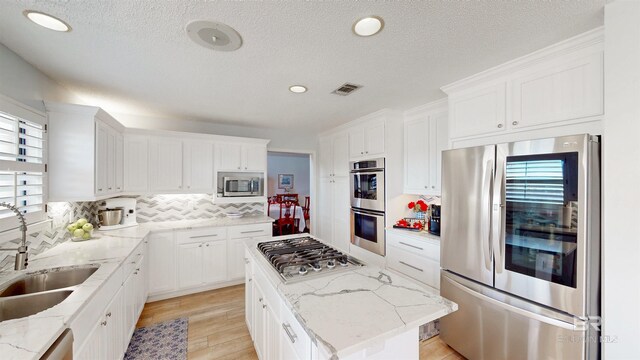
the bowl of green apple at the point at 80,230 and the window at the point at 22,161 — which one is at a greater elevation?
the window at the point at 22,161

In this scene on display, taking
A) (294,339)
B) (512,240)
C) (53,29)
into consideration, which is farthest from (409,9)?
(53,29)

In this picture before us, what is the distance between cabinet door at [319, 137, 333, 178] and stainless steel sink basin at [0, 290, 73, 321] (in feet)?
11.1

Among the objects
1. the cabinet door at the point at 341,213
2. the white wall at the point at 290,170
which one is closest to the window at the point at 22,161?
the cabinet door at the point at 341,213

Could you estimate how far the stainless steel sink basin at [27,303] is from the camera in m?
1.31

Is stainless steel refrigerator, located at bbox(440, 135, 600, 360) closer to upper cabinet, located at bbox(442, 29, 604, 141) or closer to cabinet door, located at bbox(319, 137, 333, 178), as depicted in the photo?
upper cabinet, located at bbox(442, 29, 604, 141)

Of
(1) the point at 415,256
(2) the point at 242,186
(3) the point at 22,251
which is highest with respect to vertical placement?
(2) the point at 242,186

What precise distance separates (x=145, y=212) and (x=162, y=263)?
2.84 feet

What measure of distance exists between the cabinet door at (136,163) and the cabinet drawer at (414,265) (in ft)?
10.9

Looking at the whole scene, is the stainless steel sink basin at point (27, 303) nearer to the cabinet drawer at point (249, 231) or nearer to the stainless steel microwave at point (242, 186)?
the cabinet drawer at point (249, 231)

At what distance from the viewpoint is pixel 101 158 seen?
2.36 m

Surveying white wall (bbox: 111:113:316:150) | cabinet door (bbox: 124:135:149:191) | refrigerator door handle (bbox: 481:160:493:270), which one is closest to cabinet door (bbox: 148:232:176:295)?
cabinet door (bbox: 124:135:149:191)

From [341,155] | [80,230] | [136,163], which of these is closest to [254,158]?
[341,155]

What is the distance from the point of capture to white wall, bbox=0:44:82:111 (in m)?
1.60

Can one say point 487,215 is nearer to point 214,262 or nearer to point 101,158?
point 214,262
